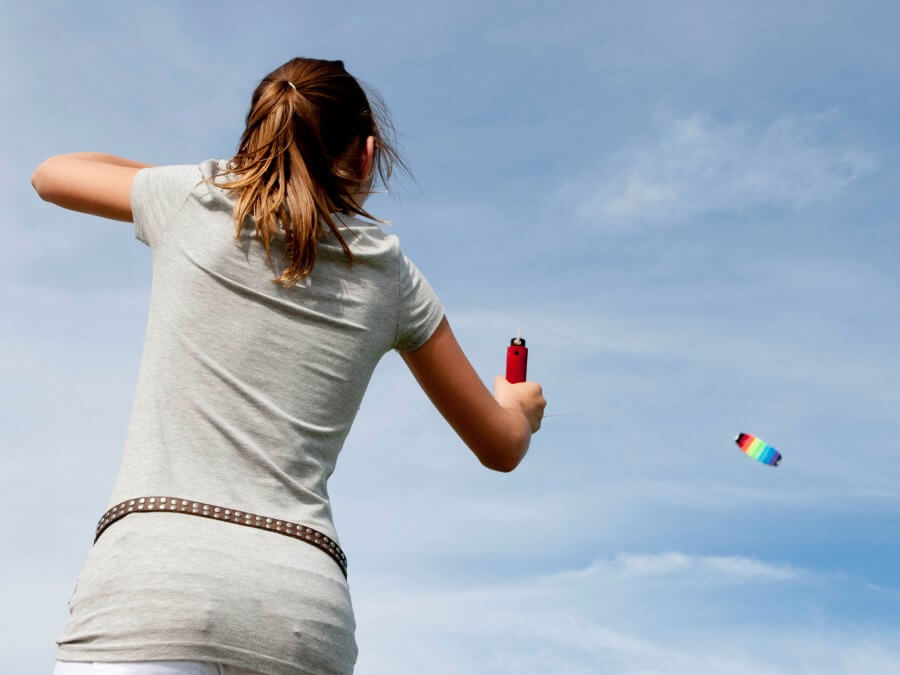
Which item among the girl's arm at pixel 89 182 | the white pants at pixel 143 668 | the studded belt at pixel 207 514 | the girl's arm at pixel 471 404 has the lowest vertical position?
the white pants at pixel 143 668

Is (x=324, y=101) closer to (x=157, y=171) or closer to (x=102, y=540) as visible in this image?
(x=157, y=171)

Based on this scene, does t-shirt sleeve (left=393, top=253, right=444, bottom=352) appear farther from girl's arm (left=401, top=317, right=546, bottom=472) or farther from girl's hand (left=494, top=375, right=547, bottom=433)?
girl's hand (left=494, top=375, right=547, bottom=433)

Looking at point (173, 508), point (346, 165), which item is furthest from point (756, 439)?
point (173, 508)

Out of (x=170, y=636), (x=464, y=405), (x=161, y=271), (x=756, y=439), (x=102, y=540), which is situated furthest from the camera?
(x=756, y=439)

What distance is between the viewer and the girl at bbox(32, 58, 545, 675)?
2621 mm

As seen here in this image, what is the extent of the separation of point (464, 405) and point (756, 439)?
3.72 m

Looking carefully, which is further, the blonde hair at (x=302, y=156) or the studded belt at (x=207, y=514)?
the blonde hair at (x=302, y=156)

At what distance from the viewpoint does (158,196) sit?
3051 mm

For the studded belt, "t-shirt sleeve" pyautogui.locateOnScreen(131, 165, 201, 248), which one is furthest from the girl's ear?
the studded belt

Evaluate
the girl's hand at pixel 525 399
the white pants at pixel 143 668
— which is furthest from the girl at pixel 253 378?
the girl's hand at pixel 525 399

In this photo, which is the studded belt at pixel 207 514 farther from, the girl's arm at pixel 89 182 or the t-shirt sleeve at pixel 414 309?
the girl's arm at pixel 89 182

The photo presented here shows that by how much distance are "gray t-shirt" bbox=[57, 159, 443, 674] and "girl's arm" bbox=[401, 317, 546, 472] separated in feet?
0.37

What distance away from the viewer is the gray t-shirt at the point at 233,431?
2609mm

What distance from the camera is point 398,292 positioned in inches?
124
